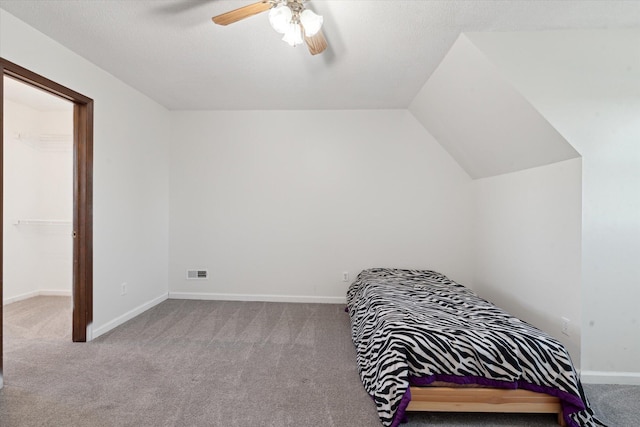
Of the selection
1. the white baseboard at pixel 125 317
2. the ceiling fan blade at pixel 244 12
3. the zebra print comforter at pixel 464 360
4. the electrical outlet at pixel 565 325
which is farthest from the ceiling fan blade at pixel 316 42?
the white baseboard at pixel 125 317

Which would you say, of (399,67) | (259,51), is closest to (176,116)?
(259,51)

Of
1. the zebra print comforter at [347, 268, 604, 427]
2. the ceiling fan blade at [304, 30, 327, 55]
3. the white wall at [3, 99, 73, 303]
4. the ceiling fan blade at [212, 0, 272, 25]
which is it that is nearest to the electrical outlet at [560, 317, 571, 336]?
the zebra print comforter at [347, 268, 604, 427]

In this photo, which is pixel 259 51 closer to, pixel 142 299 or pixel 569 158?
pixel 569 158

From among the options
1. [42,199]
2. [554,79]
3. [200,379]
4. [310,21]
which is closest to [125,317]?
[200,379]

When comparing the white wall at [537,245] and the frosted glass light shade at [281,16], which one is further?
the white wall at [537,245]

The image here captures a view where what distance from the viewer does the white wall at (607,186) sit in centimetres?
218

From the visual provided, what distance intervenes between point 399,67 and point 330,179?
1597mm

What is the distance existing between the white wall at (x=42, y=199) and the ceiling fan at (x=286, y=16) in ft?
12.5

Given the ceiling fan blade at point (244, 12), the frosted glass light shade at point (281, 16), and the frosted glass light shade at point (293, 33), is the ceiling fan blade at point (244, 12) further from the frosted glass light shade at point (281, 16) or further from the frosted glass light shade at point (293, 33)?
the frosted glass light shade at point (293, 33)

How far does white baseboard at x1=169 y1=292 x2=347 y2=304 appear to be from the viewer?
4.01 meters

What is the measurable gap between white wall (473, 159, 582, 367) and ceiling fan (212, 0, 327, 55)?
6.71 feet

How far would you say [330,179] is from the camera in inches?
159

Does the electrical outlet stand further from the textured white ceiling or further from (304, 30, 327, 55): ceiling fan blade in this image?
(304, 30, 327, 55): ceiling fan blade

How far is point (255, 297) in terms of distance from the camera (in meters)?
4.07
